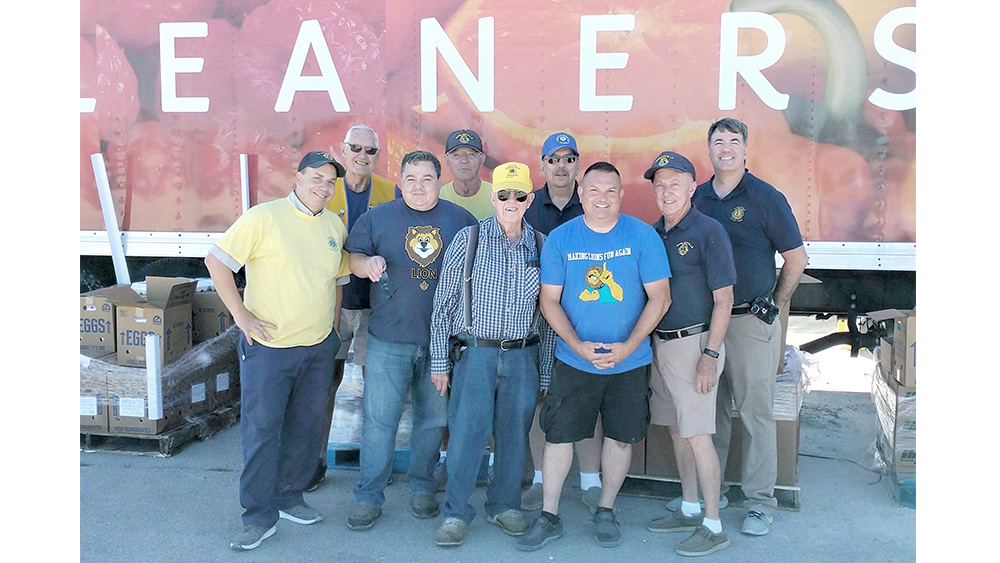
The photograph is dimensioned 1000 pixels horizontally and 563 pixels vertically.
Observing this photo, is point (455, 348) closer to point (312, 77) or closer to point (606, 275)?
point (606, 275)

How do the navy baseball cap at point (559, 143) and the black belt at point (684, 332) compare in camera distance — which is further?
the navy baseball cap at point (559, 143)

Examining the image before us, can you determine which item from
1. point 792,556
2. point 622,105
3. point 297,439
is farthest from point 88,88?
point 792,556

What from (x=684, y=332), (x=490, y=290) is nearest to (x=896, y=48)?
(x=684, y=332)

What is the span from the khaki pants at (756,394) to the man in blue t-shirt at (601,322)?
0.50 metres

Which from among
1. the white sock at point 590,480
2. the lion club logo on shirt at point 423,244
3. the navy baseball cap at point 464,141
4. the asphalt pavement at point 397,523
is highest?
the navy baseball cap at point 464,141

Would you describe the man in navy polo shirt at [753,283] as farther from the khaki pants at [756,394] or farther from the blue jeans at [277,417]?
the blue jeans at [277,417]

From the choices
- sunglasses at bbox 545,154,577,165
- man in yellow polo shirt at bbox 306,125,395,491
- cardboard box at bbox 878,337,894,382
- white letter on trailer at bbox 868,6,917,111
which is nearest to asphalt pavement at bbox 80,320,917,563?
man in yellow polo shirt at bbox 306,125,395,491

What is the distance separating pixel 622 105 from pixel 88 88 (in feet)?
12.9

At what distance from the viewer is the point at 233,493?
396cm

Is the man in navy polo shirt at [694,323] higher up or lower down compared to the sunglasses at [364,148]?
lower down

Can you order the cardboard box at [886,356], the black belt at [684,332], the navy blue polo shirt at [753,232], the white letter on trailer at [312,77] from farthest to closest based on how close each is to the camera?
the white letter on trailer at [312,77], the cardboard box at [886,356], the navy blue polo shirt at [753,232], the black belt at [684,332]

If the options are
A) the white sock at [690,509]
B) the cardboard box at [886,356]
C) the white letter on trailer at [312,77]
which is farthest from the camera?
the white letter on trailer at [312,77]

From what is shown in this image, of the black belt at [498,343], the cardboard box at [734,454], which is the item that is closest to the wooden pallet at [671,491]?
the cardboard box at [734,454]

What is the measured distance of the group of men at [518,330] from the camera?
3.16 metres
